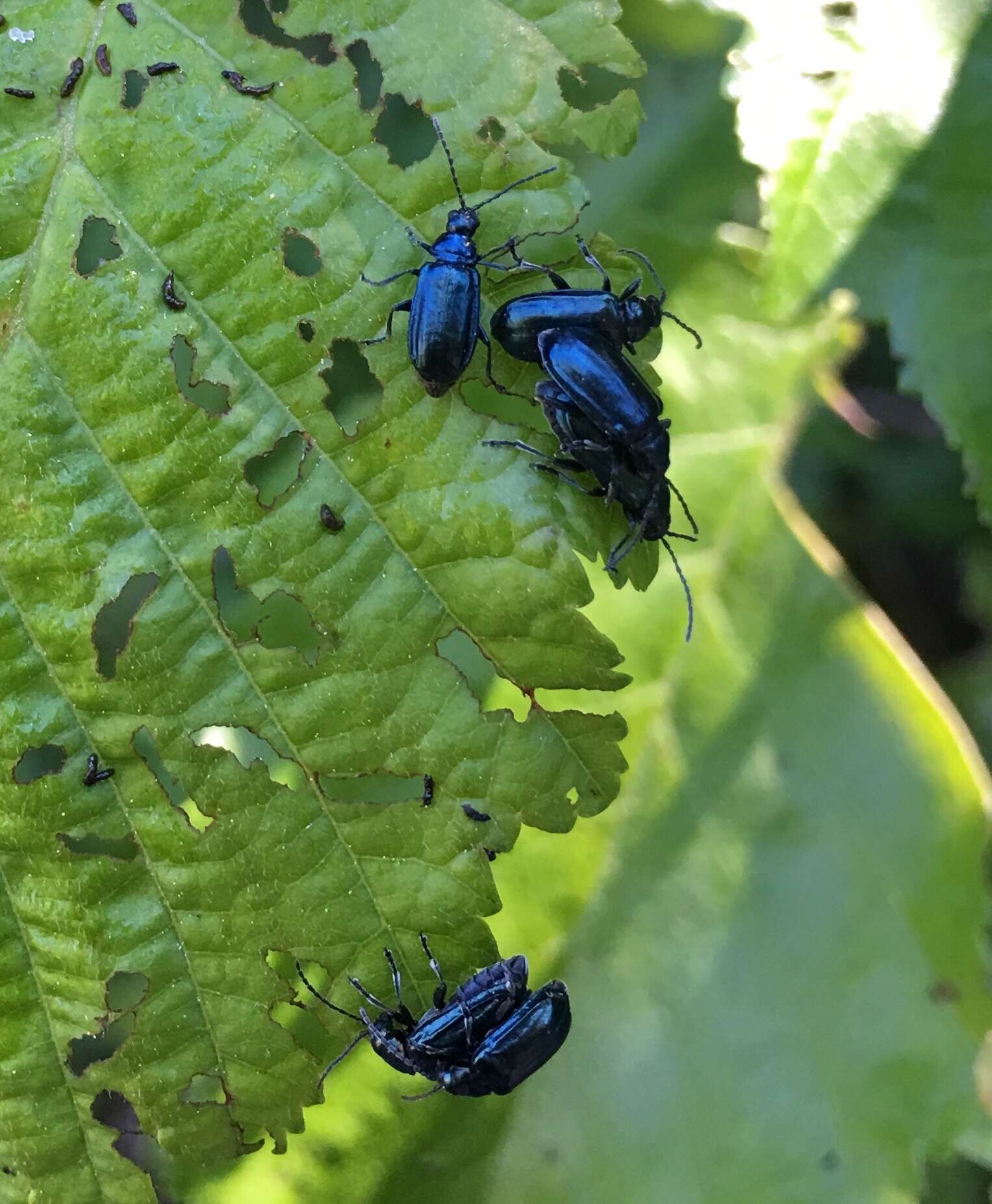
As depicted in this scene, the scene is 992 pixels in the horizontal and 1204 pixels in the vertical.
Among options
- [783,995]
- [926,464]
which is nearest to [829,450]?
[926,464]

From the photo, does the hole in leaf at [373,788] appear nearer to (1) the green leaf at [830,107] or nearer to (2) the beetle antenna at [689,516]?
(2) the beetle antenna at [689,516]

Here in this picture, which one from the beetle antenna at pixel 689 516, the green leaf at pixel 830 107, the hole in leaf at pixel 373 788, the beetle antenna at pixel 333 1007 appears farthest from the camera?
the beetle antenna at pixel 689 516

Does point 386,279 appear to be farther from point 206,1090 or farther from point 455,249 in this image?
point 206,1090

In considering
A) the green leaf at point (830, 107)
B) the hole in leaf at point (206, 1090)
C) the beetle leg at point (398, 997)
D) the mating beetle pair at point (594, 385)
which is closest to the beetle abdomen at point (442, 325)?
the mating beetle pair at point (594, 385)

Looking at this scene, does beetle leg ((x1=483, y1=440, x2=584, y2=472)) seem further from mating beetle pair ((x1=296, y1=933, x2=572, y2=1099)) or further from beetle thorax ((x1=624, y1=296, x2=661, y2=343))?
mating beetle pair ((x1=296, y1=933, x2=572, y2=1099))

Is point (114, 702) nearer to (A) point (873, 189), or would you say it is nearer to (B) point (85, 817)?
(B) point (85, 817)

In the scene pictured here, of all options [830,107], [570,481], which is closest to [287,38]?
[570,481]

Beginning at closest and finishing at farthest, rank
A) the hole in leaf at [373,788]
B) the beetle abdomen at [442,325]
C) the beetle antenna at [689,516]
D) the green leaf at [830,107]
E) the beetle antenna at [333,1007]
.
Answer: the beetle abdomen at [442,325] → the hole in leaf at [373,788] → the beetle antenna at [333,1007] → the green leaf at [830,107] → the beetle antenna at [689,516]
